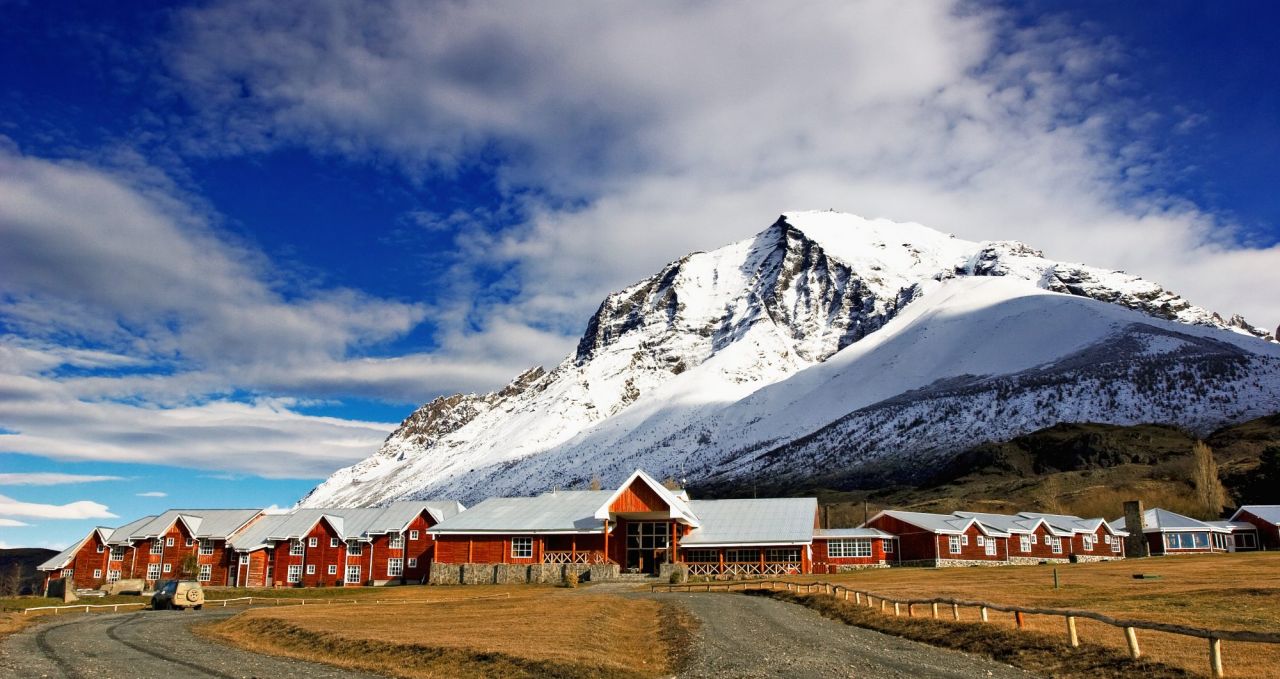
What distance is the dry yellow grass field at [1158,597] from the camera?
21.5 meters

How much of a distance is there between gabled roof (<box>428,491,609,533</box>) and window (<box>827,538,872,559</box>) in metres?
18.6

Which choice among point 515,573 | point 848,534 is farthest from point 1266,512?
point 515,573

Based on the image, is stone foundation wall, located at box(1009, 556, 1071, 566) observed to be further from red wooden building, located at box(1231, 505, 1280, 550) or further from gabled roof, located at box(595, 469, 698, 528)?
gabled roof, located at box(595, 469, 698, 528)

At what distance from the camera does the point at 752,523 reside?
69375mm

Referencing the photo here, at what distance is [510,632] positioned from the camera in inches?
1090

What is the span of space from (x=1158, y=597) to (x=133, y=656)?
36502 mm

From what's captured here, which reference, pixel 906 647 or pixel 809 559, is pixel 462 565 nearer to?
pixel 809 559

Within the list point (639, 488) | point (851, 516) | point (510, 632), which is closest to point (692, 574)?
point (639, 488)

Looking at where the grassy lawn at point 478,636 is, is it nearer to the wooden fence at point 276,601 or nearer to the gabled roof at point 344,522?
the wooden fence at point 276,601

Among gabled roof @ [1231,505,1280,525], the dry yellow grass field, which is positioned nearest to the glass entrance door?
the dry yellow grass field

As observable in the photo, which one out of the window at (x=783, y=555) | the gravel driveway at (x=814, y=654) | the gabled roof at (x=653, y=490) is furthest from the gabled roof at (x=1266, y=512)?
the gravel driveway at (x=814, y=654)

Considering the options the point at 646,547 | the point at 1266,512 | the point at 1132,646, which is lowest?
the point at 1132,646

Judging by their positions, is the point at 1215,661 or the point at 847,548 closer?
the point at 1215,661

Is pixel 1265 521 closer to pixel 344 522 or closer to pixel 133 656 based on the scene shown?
pixel 344 522
